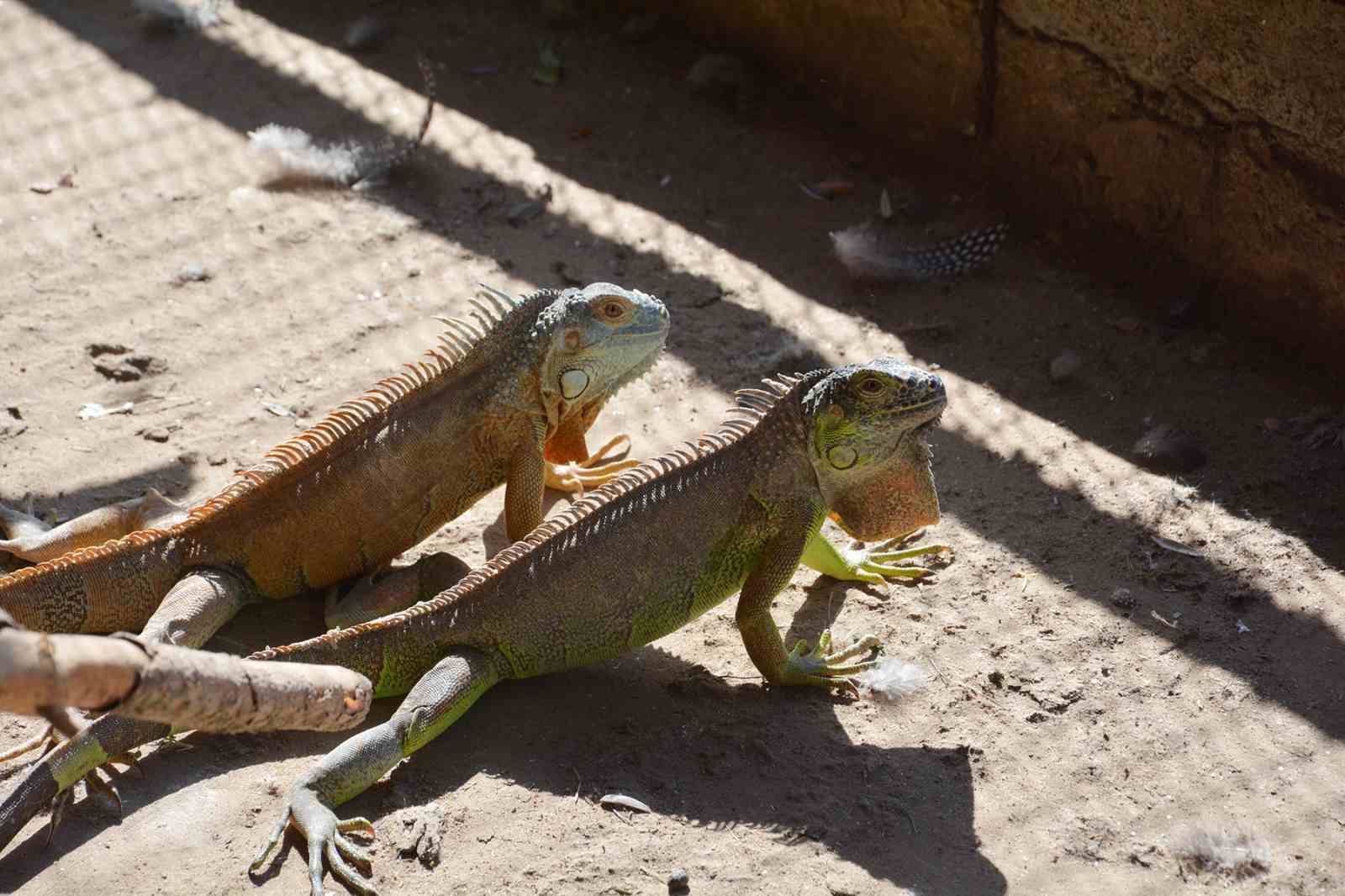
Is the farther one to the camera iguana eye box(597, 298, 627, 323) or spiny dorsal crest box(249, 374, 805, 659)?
iguana eye box(597, 298, 627, 323)

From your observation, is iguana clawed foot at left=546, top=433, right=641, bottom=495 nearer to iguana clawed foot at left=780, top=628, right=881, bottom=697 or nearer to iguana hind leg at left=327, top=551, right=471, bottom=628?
iguana hind leg at left=327, top=551, right=471, bottom=628

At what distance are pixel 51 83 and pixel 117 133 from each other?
0.74m

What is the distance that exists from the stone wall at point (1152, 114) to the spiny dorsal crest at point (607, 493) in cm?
234

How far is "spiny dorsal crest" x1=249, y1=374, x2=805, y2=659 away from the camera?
12.8ft

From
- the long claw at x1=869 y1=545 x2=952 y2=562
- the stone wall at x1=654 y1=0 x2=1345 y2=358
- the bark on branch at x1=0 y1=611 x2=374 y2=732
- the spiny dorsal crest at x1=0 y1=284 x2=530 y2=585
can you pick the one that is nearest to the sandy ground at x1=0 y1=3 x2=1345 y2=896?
the long claw at x1=869 y1=545 x2=952 y2=562

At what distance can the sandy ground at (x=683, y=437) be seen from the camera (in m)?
3.59

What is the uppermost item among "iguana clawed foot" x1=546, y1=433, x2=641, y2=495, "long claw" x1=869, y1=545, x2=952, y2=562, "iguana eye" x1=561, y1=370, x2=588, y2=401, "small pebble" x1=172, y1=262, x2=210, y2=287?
"iguana eye" x1=561, y1=370, x2=588, y2=401

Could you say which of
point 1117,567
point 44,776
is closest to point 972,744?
point 1117,567

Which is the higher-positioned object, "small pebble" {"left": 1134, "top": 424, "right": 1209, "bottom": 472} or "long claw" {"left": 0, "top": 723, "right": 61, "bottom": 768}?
"small pebble" {"left": 1134, "top": 424, "right": 1209, "bottom": 472}

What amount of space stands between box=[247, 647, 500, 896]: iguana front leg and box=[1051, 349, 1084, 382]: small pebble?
2.60 metres

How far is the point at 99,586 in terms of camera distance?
13.6 ft

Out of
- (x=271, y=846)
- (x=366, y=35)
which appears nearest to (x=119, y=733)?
(x=271, y=846)

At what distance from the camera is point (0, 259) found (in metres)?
5.97

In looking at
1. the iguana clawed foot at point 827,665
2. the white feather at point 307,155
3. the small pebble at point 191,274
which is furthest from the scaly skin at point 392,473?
the white feather at point 307,155
